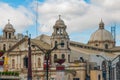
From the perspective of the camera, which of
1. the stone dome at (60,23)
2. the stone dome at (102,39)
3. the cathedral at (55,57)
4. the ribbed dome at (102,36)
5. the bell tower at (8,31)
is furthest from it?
the ribbed dome at (102,36)

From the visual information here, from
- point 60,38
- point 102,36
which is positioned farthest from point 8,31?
point 102,36

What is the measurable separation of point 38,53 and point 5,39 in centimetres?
1071

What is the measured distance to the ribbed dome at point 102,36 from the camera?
134500 mm

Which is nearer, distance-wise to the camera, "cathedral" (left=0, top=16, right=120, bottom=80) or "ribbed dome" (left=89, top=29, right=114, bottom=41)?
"cathedral" (left=0, top=16, right=120, bottom=80)

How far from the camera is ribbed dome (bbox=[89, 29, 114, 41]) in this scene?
134m

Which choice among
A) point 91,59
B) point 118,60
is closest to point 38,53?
point 91,59

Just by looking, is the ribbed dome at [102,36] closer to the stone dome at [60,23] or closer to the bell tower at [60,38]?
the bell tower at [60,38]

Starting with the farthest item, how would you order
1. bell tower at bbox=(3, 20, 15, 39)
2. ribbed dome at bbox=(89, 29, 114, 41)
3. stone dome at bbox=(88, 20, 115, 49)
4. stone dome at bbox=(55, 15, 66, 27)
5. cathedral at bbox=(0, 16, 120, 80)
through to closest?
ribbed dome at bbox=(89, 29, 114, 41)
stone dome at bbox=(88, 20, 115, 49)
bell tower at bbox=(3, 20, 15, 39)
stone dome at bbox=(55, 15, 66, 27)
cathedral at bbox=(0, 16, 120, 80)

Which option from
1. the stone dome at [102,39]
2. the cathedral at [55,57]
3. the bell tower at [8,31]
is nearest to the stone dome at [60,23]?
the cathedral at [55,57]

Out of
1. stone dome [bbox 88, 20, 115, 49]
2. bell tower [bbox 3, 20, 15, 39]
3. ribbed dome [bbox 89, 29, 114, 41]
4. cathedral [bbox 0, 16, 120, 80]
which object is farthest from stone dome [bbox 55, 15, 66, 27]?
ribbed dome [bbox 89, 29, 114, 41]

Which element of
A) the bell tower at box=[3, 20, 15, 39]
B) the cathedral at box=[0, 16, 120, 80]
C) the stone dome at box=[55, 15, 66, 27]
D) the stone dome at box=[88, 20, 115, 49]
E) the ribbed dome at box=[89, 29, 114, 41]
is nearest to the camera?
the cathedral at box=[0, 16, 120, 80]

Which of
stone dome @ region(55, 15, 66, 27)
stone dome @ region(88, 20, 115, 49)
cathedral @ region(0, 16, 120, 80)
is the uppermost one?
stone dome @ region(55, 15, 66, 27)

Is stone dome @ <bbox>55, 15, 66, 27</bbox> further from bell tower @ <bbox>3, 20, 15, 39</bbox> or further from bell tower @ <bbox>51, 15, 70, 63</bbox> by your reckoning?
bell tower @ <bbox>3, 20, 15, 39</bbox>

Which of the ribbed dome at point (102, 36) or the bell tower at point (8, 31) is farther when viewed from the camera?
the ribbed dome at point (102, 36)
